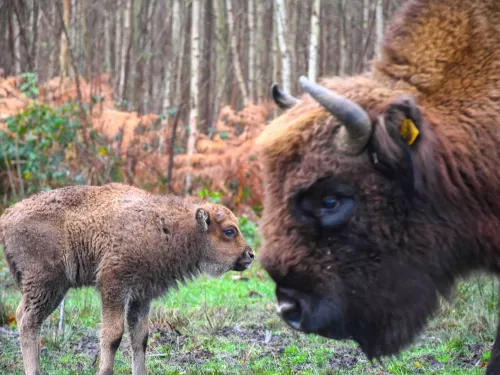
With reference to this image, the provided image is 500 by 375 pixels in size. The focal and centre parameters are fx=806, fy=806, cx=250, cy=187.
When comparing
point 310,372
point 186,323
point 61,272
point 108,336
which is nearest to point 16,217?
point 61,272

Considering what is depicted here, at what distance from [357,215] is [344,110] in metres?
0.53

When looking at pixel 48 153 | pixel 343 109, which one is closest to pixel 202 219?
pixel 343 109

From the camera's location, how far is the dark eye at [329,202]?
12.5 feet

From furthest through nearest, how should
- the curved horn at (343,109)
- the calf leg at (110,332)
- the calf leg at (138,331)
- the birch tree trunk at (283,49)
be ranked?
the birch tree trunk at (283,49), the calf leg at (138,331), the calf leg at (110,332), the curved horn at (343,109)

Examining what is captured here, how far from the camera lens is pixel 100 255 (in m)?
6.16

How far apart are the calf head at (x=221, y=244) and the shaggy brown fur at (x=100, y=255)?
0.23 meters

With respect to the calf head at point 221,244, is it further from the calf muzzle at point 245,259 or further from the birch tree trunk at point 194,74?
the birch tree trunk at point 194,74

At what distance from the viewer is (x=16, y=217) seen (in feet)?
20.6

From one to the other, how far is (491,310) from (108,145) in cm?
940

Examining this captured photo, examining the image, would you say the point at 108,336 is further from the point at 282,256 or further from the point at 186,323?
the point at 282,256

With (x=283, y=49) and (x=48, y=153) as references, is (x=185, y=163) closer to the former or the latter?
(x=48, y=153)

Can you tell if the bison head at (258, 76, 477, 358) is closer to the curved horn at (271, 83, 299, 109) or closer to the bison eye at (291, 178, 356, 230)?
the bison eye at (291, 178, 356, 230)

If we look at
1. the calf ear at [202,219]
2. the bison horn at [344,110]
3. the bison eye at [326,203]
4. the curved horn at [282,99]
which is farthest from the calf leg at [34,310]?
the bison horn at [344,110]

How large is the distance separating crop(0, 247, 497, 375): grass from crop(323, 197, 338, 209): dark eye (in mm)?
1797
